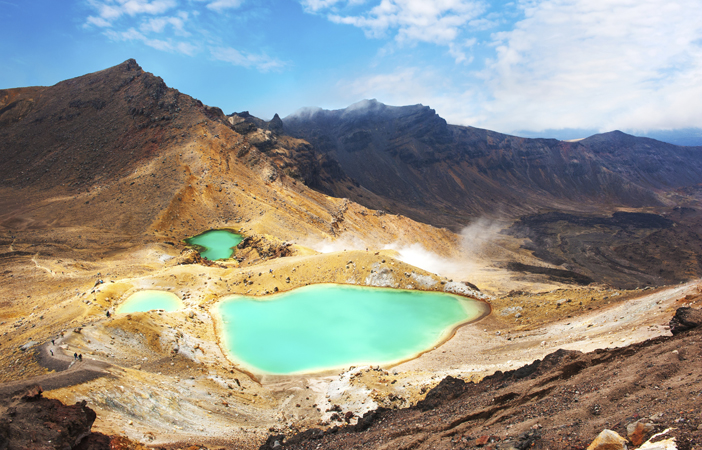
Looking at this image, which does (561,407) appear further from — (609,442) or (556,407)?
(609,442)

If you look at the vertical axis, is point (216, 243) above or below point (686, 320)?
above

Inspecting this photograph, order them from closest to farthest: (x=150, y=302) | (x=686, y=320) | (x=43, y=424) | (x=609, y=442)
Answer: (x=609, y=442) → (x=43, y=424) → (x=686, y=320) → (x=150, y=302)

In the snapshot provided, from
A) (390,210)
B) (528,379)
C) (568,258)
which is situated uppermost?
(390,210)

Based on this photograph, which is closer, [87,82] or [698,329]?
[698,329]

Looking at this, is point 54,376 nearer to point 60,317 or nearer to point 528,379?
point 60,317

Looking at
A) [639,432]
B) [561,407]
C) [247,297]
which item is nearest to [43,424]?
[561,407]

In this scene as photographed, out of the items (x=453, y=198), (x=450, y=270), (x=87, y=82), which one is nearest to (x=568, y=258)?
(x=450, y=270)

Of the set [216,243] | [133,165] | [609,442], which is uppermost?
[133,165]
